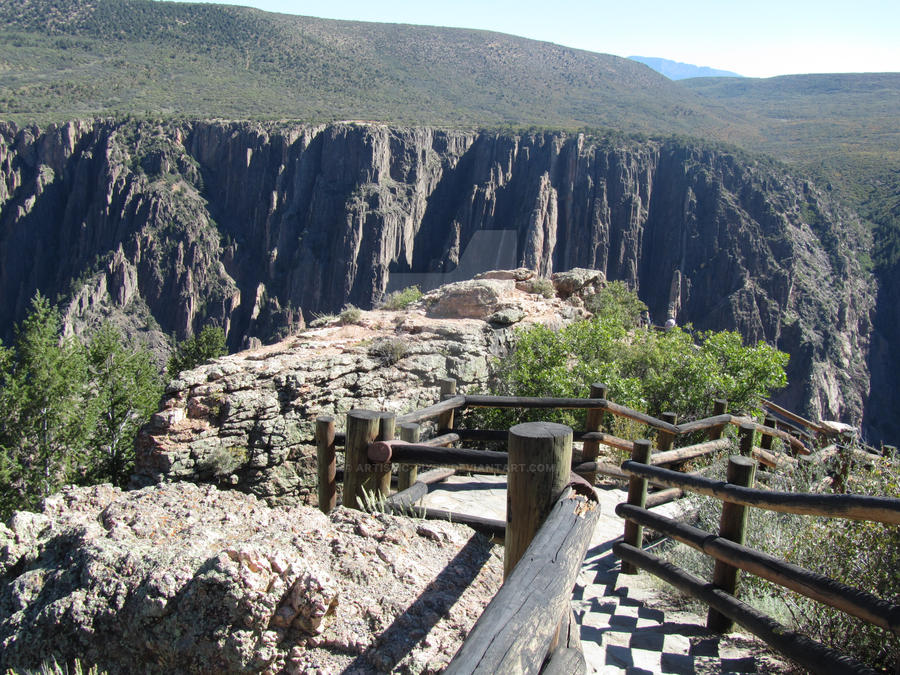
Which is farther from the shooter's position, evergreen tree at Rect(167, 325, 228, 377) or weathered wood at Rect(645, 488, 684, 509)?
evergreen tree at Rect(167, 325, 228, 377)

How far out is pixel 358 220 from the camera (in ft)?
196

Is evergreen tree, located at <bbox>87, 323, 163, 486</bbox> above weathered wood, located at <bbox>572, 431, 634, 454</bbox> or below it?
below

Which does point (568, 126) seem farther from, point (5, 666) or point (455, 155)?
point (5, 666)

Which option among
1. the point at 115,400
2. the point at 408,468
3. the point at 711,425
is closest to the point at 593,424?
the point at 711,425

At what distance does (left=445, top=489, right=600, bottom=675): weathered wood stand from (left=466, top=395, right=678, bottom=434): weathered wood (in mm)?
2991

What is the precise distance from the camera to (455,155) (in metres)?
62.9

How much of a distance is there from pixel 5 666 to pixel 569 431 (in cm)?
192

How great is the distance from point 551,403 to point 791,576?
8.94ft

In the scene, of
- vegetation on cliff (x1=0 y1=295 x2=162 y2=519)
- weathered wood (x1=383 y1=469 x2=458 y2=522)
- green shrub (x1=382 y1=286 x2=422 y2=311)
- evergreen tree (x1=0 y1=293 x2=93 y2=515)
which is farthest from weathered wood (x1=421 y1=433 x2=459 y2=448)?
evergreen tree (x1=0 y1=293 x2=93 y2=515)

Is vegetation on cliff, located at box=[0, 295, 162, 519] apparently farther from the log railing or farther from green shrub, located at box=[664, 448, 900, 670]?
green shrub, located at box=[664, 448, 900, 670]

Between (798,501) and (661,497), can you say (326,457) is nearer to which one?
(798,501)

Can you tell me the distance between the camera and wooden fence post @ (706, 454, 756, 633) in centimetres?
317

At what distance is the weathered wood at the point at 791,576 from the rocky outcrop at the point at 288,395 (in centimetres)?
409

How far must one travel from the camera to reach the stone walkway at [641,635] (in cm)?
291
